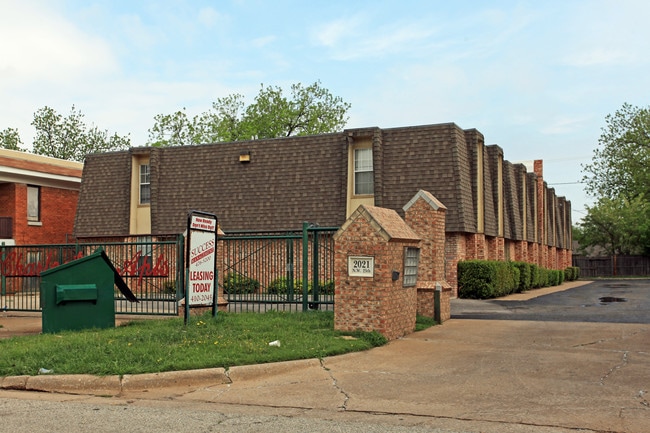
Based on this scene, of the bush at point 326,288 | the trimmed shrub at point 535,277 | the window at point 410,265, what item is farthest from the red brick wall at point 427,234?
the trimmed shrub at point 535,277

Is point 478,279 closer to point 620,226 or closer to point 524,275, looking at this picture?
point 524,275

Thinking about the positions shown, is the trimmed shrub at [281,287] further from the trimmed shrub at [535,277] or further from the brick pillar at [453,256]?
the trimmed shrub at [535,277]

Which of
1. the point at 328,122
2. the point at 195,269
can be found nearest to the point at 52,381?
the point at 195,269

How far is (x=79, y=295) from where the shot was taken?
41.8 ft

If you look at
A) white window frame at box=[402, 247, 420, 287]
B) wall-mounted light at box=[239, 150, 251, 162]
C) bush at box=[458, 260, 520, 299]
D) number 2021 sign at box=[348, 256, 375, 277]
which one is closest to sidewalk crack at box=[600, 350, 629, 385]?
white window frame at box=[402, 247, 420, 287]

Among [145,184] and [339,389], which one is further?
[145,184]

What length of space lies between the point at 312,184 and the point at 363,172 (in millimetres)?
2046

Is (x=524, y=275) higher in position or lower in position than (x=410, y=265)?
lower

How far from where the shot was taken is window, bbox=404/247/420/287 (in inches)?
496

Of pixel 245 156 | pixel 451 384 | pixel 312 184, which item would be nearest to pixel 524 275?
pixel 312 184

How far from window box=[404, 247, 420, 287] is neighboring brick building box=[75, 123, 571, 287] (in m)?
10.8

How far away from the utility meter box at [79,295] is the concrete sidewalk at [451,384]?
3.58 metres

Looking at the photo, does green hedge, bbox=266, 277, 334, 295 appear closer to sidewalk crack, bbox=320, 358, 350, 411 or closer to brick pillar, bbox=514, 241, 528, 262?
sidewalk crack, bbox=320, 358, 350, 411

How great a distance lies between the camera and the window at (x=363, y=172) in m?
25.9
